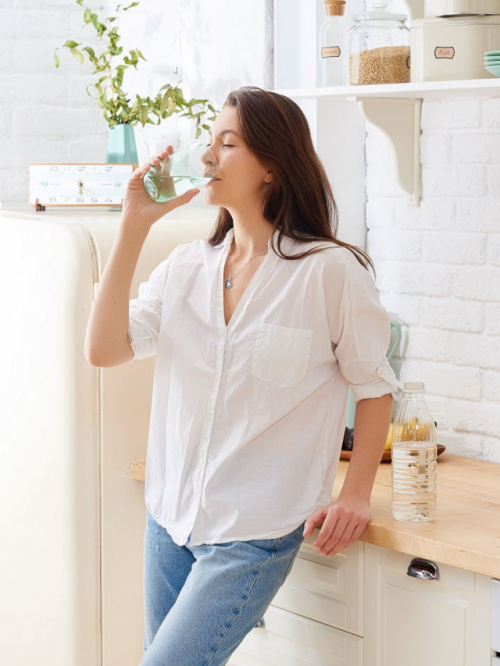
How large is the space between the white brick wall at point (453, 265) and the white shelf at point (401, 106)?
1.0 inches

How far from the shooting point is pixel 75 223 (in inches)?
92.3

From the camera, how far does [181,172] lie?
6.13ft

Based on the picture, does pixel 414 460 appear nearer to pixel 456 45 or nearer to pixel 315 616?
pixel 315 616

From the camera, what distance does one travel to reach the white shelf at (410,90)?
1.98 m

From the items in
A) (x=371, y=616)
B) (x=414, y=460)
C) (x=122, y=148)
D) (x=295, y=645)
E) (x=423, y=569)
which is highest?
(x=122, y=148)

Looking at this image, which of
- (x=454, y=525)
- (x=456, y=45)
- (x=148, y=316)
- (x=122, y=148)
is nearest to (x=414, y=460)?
(x=454, y=525)

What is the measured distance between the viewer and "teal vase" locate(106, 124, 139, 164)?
280 cm

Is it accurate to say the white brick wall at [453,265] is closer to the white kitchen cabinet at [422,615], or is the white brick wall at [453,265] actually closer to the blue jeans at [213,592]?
the white kitchen cabinet at [422,615]

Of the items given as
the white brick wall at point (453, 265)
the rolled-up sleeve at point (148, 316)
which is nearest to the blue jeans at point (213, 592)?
the rolled-up sleeve at point (148, 316)

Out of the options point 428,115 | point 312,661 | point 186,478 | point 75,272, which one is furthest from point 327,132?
point 312,661

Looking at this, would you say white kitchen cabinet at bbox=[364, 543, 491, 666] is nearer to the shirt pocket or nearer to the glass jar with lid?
the shirt pocket

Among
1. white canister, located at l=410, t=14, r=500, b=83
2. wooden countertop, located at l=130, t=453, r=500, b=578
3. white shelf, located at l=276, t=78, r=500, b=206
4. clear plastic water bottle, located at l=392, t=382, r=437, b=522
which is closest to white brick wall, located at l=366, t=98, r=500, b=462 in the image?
white shelf, located at l=276, t=78, r=500, b=206

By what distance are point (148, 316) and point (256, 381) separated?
0.29 m

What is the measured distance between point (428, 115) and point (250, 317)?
0.86 meters
